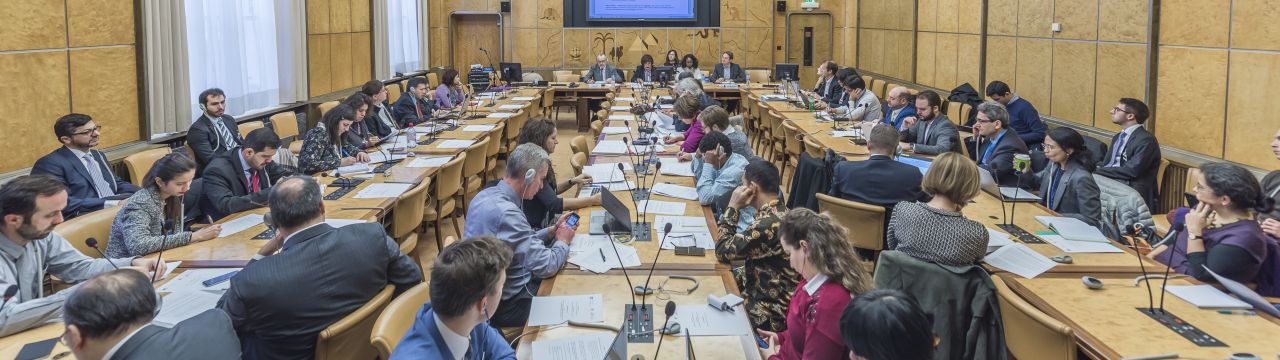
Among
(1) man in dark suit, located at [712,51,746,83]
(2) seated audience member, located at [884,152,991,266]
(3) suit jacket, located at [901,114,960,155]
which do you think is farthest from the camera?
(1) man in dark suit, located at [712,51,746,83]

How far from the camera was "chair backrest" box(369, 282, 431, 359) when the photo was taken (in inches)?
103

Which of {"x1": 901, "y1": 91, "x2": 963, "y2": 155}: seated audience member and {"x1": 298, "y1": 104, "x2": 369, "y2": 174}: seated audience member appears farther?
{"x1": 901, "y1": 91, "x2": 963, "y2": 155}: seated audience member

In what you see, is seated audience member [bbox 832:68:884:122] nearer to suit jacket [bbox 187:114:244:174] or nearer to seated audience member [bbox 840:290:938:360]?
suit jacket [bbox 187:114:244:174]

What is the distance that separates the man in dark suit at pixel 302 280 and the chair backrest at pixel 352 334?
0.07 metres

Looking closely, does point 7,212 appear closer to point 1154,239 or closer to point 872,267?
point 872,267

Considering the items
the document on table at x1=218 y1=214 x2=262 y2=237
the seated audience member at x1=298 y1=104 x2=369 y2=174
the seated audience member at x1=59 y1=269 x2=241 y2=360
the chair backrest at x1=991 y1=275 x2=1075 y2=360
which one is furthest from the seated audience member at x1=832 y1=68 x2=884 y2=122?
the seated audience member at x1=59 y1=269 x2=241 y2=360

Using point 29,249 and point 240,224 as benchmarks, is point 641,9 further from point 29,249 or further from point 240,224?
point 29,249

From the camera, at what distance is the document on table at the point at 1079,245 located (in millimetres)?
4109

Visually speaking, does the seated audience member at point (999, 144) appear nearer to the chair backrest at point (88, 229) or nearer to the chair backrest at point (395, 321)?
the chair backrest at point (395, 321)

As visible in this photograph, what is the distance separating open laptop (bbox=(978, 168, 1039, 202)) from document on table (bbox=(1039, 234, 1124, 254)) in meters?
0.48

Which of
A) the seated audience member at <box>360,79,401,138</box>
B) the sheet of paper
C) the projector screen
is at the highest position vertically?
the projector screen

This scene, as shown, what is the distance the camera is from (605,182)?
18.7 feet

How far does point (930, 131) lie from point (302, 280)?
19.4 ft

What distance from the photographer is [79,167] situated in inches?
208
